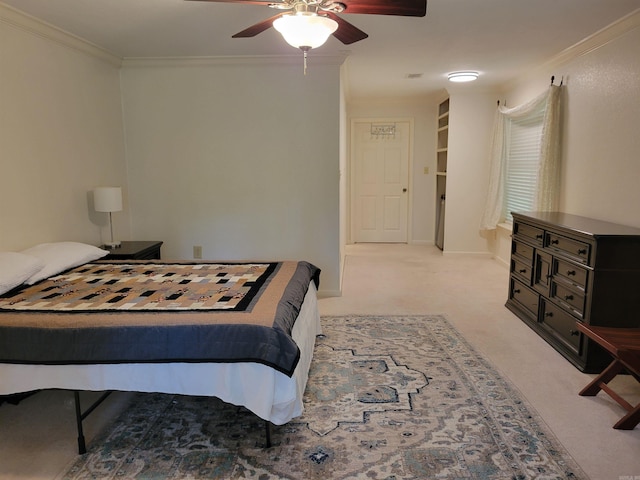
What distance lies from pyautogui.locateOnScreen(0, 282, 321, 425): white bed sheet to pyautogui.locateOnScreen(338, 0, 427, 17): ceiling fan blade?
171 centimetres

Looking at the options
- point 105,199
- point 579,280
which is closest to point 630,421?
point 579,280

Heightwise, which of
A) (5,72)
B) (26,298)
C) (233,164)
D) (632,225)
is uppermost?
(5,72)

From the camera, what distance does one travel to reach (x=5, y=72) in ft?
9.53

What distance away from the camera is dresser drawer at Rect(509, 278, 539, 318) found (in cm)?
363

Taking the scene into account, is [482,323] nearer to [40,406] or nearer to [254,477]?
[254,477]

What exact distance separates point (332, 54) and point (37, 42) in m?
2.31

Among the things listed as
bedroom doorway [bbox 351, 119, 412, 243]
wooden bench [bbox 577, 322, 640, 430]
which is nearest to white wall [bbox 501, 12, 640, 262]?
wooden bench [bbox 577, 322, 640, 430]

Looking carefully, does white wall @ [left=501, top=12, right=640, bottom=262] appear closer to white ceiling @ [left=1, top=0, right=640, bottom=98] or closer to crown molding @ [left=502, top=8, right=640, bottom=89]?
crown molding @ [left=502, top=8, right=640, bottom=89]

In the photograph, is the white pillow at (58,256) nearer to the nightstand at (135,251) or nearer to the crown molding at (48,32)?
the nightstand at (135,251)

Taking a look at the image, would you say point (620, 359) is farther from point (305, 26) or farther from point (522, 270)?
point (305, 26)

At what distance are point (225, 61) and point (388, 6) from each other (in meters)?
2.58

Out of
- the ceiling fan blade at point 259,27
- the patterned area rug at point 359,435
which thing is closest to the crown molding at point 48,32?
the ceiling fan blade at point 259,27

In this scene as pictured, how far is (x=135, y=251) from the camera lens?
374 centimetres

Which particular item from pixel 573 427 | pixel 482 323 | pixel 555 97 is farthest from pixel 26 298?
pixel 555 97
